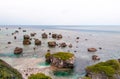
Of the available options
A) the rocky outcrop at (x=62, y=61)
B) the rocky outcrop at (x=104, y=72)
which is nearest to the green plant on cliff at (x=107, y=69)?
the rocky outcrop at (x=104, y=72)

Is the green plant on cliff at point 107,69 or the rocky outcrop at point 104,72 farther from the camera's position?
the green plant on cliff at point 107,69

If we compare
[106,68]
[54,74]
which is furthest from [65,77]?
[106,68]

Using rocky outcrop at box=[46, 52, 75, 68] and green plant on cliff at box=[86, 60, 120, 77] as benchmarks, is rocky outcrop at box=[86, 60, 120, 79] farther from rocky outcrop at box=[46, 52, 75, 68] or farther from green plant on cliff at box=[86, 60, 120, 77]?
rocky outcrop at box=[46, 52, 75, 68]

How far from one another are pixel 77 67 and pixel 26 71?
14.3m

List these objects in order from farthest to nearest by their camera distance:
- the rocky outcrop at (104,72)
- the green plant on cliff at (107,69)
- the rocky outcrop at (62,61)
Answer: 1. the rocky outcrop at (62,61)
2. the green plant on cliff at (107,69)
3. the rocky outcrop at (104,72)

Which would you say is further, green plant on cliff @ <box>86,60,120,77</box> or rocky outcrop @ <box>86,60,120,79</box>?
green plant on cliff @ <box>86,60,120,77</box>

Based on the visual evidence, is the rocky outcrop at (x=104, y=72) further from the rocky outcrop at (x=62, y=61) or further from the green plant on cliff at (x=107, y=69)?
the rocky outcrop at (x=62, y=61)

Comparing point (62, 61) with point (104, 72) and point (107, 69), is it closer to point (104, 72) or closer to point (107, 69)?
point (107, 69)

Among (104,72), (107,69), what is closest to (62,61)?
(107,69)

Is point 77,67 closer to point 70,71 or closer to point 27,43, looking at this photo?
point 70,71

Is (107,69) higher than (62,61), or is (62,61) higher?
(107,69)

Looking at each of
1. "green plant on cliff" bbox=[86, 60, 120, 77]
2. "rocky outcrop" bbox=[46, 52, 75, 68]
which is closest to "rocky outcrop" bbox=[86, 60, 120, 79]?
"green plant on cliff" bbox=[86, 60, 120, 77]

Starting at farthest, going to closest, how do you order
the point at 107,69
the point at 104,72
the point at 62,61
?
the point at 62,61, the point at 107,69, the point at 104,72

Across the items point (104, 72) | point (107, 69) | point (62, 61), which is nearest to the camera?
point (104, 72)
